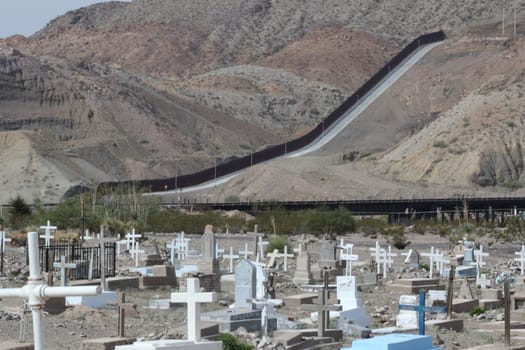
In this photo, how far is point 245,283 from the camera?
24.4 metres

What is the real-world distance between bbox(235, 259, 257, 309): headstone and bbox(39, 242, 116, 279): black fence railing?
7297 mm

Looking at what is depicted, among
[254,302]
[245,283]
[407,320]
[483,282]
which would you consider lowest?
[407,320]

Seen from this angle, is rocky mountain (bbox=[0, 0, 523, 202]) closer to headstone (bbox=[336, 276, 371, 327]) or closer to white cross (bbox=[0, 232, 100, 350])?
headstone (bbox=[336, 276, 371, 327])

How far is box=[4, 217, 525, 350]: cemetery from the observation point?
1462cm

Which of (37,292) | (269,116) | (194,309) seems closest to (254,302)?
(194,309)

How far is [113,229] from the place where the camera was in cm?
5734

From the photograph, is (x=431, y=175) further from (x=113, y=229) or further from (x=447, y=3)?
(x=447, y=3)

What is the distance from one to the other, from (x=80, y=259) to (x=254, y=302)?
12.2 meters

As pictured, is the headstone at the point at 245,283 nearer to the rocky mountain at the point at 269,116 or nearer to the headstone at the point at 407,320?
the headstone at the point at 407,320

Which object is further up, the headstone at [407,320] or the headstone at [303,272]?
the headstone at [303,272]

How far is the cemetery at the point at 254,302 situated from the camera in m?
14.6

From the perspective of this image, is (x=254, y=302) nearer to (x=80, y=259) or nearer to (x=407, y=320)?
(x=407, y=320)

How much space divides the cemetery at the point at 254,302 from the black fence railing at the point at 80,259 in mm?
54

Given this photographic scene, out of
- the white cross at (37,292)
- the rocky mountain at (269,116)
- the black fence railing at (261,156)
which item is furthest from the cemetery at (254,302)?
the rocky mountain at (269,116)
